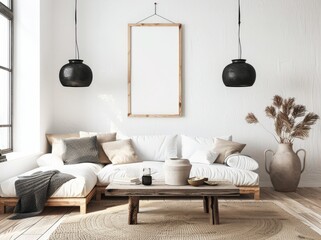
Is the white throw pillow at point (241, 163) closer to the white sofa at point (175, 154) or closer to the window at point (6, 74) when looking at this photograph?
the white sofa at point (175, 154)

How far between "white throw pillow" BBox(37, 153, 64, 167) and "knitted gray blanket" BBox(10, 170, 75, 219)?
1.09 m

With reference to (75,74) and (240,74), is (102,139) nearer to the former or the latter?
(75,74)

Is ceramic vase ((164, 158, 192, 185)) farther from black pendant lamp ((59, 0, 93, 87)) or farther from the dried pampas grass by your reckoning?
the dried pampas grass

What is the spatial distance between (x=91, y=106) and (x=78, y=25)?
1.33 metres

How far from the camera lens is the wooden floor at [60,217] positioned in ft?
13.6

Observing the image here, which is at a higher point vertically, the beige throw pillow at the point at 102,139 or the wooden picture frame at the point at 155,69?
the wooden picture frame at the point at 155,69

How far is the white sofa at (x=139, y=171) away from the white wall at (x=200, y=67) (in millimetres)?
496

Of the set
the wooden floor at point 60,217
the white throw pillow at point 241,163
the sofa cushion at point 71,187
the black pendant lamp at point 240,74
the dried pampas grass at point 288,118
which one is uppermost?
the black pendant lamp at point 240,74

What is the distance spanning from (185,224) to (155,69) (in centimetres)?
327

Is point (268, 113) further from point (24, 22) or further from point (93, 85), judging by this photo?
point (24, 22)

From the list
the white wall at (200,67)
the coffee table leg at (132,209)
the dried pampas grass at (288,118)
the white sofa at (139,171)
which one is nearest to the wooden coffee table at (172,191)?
the coffee table leg at (132,209)

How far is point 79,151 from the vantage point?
20.5 feet

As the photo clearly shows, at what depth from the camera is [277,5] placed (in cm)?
727

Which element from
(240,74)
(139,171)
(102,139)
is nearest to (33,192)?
(139,171)
